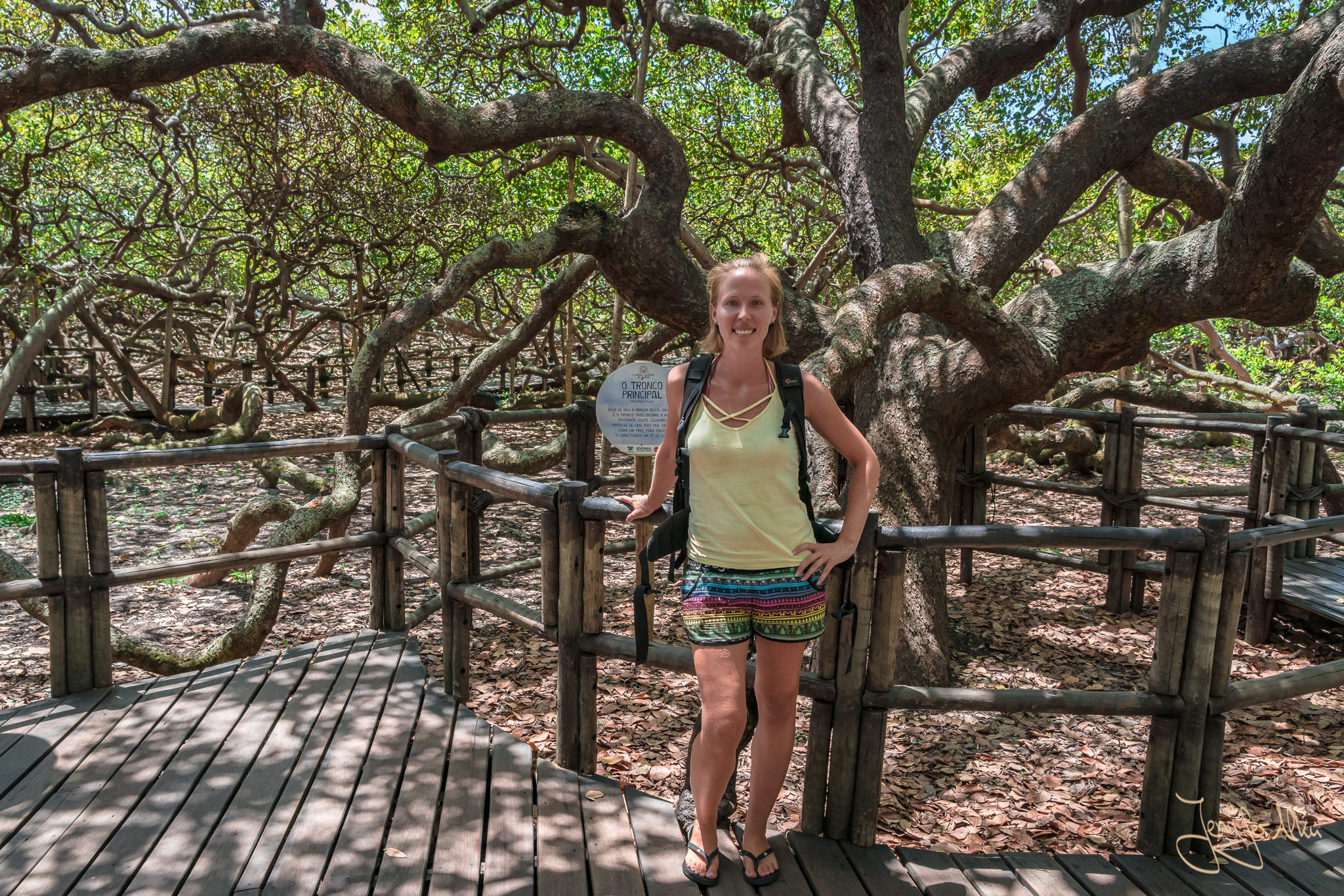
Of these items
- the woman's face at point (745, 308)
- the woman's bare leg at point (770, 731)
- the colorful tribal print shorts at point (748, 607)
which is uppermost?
the woman's face at point (745, 308)

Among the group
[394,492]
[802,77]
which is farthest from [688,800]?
[802,77]

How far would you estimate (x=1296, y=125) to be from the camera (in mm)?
4008

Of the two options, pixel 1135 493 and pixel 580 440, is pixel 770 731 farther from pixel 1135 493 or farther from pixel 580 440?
pixel 1135 493

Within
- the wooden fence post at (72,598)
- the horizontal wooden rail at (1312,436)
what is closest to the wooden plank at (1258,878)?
the horizontal wooden rail at (1312,436)

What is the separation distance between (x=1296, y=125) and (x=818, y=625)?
11.5ft

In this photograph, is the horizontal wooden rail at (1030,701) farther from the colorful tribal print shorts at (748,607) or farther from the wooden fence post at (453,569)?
the wooden fence post at (453,569)

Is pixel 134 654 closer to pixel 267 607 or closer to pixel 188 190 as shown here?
pixel 267 607

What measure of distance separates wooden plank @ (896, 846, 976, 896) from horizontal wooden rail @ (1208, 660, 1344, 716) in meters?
0.93

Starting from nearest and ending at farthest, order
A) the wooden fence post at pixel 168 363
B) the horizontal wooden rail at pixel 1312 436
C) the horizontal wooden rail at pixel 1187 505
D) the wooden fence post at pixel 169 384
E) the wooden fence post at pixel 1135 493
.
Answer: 1. the horizontal wooden rail at pixel 1312 436
2. the horizontal wooden rail at pixel 1187 505
3. the wooden fence post at pixel 1135 493
4. the wooden fence post at pixel 168 363
5. the wooden fence post at pixel 169 384

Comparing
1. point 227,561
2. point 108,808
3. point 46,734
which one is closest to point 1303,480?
point 227,561

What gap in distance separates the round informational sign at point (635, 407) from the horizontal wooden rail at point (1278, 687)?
284 centimetres

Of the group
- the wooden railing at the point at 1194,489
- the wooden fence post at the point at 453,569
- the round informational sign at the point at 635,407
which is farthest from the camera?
the wooden railing at the point at 1194,489

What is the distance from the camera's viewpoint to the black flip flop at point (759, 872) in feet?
7.99

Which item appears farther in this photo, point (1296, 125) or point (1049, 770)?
point (1049, 770)
